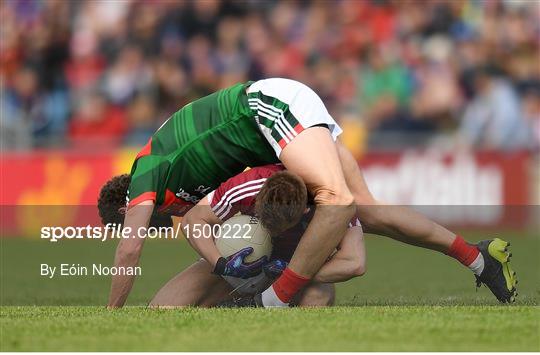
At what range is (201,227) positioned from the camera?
7.31 meters

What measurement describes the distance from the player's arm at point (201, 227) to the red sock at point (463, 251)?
1533 millimetres

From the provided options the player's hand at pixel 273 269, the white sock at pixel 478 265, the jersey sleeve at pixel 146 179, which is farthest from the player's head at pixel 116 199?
the white sock at pixel 478 265

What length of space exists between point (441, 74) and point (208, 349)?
11.3 metres

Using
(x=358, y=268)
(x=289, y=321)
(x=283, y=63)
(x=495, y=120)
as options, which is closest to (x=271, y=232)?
(x=358, y=268)

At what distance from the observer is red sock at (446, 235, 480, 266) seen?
779 cm

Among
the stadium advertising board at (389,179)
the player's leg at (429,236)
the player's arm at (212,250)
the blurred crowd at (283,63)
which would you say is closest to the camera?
the player's arm at (212,250)

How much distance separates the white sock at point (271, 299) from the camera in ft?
23.7

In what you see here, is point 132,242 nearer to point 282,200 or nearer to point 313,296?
point 282,200

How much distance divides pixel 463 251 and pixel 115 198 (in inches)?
87.6

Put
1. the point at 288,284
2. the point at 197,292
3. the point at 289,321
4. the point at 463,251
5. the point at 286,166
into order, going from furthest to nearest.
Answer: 1. the point at 463,251
2. the point at 197,292
3. the point at 286,166
4. the point at 288,284
5. the point at 289,321

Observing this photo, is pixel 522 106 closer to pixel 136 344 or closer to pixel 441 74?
pixel 441 74

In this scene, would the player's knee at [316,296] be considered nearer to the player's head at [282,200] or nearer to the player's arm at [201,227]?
the player's head at [282,200]

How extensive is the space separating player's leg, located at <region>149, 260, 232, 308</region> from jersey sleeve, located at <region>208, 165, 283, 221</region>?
495 millimetres

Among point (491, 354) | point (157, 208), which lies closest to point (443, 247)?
point (157, 208)
